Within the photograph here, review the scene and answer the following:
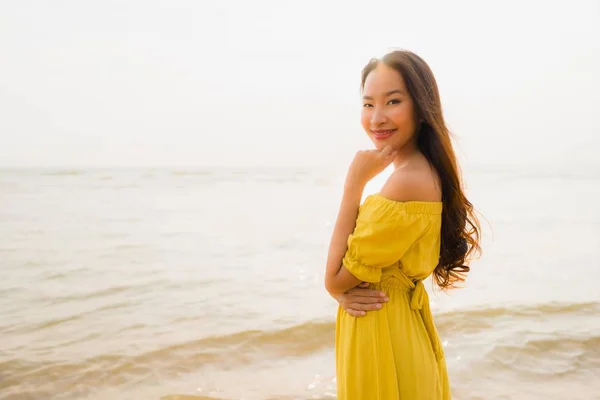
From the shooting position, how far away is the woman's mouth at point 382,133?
6.72 feet

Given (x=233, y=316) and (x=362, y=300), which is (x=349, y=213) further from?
(x=233, y=316)

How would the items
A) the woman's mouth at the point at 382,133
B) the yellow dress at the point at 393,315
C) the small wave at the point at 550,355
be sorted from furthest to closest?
the small wave at the point at 550,355
the woman's mouth at the point at 382,133
the yellow dress at the point at 393,315

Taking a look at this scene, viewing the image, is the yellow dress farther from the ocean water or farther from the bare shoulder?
the ocean water

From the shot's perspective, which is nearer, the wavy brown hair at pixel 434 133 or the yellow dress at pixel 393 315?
the yellow dress at pixel 393 315

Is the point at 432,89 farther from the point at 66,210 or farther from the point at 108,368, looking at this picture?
the point at 66,210

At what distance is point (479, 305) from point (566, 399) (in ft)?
8.50

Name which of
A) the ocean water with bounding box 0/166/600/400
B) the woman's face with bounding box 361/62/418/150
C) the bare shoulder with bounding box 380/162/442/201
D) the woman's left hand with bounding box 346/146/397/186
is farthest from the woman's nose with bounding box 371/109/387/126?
the ocean water with bounding box 0/166/600/400

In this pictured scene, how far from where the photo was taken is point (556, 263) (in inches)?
381

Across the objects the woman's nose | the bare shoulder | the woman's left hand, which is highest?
the woman's nose

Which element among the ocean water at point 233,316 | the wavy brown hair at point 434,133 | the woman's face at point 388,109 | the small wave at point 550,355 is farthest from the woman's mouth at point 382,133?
the small wave at point 550,355

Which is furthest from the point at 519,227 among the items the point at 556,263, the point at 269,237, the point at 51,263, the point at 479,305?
the point at 51,263

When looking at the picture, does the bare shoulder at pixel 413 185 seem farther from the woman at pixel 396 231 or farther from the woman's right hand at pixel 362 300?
the woman's right hand at pixel 362 300

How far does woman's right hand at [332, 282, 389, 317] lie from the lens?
1.94m

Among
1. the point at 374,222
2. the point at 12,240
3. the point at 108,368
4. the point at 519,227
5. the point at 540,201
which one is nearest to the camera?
the point at 374,222
